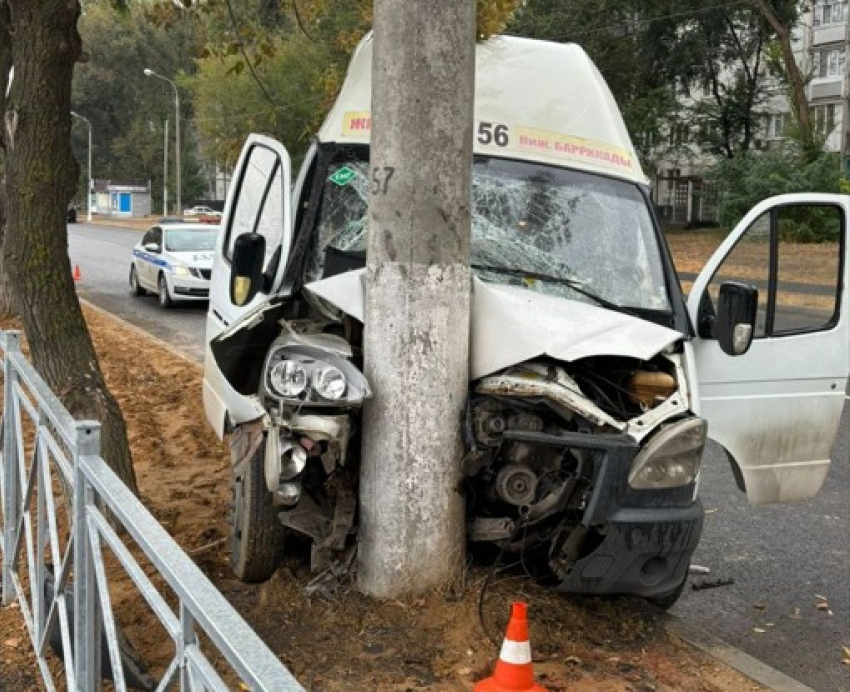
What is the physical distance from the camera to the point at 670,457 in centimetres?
397

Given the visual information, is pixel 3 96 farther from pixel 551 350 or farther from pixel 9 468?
pixel 551 350

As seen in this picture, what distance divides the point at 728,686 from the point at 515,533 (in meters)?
1.01

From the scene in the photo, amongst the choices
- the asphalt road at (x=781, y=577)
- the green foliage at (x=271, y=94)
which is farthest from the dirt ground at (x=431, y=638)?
the green foliage at (x=271, y=94)

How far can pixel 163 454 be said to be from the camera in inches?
294

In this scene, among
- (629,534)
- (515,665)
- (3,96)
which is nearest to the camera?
(515,665)

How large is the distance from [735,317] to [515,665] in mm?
1959

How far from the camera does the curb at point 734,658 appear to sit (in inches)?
163

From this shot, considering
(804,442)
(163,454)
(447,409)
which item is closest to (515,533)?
(447,409)

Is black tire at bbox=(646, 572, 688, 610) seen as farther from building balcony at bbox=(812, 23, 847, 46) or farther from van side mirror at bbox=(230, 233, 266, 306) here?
building balcony at bbox=(812, 23, 847, 46)

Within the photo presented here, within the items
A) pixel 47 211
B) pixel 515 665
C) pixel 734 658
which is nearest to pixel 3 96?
pixel 47 211

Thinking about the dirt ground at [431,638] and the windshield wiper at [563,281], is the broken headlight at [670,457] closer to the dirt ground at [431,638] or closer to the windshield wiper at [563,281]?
the dirt ground at [431,638]

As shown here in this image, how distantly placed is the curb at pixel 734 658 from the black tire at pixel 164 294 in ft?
48.3

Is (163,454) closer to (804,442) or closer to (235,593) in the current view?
(235,593)

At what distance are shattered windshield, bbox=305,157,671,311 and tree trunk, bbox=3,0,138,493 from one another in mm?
1434
